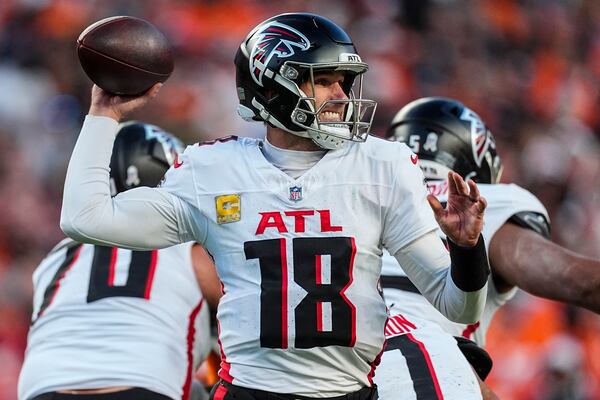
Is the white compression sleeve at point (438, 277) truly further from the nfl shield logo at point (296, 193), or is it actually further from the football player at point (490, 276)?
the nfl shield logo at point (296, 193)

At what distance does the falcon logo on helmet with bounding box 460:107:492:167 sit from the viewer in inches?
200

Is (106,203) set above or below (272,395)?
above

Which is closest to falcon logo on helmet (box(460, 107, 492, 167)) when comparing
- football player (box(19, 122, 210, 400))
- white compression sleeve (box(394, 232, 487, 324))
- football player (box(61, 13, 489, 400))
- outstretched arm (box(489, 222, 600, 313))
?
outstretched arm (box(489, 222, 600, 313))

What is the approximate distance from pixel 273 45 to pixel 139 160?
1838mm

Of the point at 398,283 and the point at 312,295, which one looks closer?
the point at 312,295

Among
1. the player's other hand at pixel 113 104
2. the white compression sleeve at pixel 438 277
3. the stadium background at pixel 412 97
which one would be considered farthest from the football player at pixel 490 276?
the stadium background at pixel 412 97

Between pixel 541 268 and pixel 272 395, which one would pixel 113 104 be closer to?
pixel 272 395

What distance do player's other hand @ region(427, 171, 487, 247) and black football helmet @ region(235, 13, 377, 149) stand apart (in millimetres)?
394

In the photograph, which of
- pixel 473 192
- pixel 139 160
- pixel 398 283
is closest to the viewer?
pixel 473 192

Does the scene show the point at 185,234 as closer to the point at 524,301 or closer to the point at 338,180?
the point at 338,180

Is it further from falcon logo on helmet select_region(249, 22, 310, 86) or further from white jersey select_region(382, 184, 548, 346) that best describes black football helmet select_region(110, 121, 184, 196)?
falcon logo on helmet select_region(249, 22, 310, 86)

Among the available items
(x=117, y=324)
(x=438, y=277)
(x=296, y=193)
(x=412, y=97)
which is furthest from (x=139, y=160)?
(x=412, y=97)

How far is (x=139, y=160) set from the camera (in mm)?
5324

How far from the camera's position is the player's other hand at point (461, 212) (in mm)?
3285
